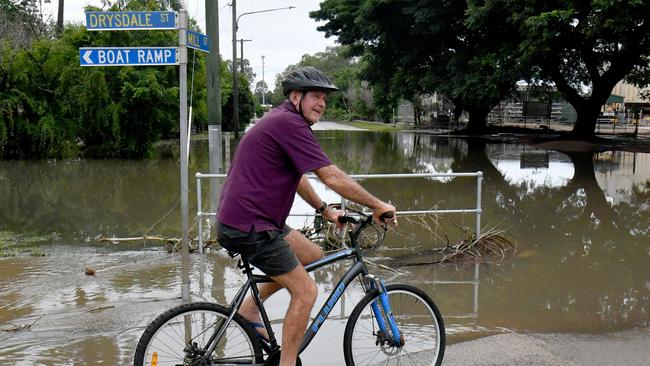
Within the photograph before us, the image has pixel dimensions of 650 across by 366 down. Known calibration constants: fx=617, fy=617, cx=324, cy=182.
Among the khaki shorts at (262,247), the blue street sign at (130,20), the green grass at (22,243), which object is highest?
the blue street sign at (130,20)

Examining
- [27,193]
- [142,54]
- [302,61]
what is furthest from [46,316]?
[302,61]

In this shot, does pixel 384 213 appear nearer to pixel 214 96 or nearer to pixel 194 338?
pixel 194 338

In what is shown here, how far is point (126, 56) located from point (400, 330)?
126 inches

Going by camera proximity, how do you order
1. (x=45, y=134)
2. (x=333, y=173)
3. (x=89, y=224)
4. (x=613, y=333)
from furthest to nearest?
(x=45, y=134), (x=89, y=224), (x=613, y=333), (x=333, y=173)

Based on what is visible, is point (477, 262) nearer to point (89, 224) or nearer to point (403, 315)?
point (403, 315)

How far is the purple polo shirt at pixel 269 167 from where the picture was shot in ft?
10.8

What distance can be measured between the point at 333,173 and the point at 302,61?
362ft

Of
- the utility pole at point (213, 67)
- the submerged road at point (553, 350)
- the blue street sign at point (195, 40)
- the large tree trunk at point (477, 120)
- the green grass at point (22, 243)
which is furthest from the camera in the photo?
the large tree trunk at point (477, 120)

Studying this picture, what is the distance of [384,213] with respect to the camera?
3.49 m

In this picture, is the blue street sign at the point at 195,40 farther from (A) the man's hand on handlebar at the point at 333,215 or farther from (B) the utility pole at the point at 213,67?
(A) the man's hand on handlebar at the point at 333,215

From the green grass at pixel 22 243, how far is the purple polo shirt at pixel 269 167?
5596 millimetres

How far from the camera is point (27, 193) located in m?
13.7

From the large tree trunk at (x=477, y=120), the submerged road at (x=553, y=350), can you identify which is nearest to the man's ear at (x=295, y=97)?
the submerged road at (x=553, y=350)

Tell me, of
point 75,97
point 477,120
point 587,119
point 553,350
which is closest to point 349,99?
point 477,120
